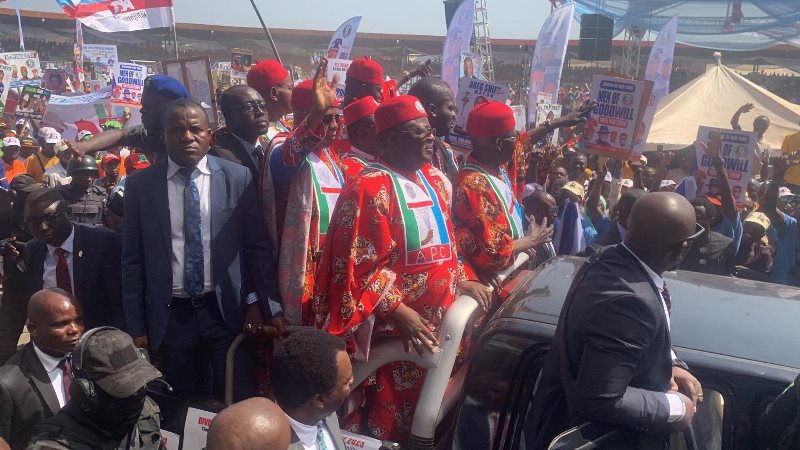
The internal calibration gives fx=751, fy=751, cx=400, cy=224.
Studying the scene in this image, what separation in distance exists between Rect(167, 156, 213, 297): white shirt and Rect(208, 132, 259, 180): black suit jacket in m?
0.39

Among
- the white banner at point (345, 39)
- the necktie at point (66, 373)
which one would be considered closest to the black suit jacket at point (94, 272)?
the necktie at point (66, 373)

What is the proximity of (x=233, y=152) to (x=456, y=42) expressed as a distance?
21.1 ft

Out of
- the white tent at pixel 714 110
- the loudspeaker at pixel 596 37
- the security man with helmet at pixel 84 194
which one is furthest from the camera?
the loudspeaker at pixel 596 37

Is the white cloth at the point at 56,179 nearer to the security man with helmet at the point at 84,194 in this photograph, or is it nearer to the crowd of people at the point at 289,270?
the security man with helmet at the point at 84,194

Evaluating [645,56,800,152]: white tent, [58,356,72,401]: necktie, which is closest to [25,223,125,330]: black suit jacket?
[58,356,72,401]: necktie

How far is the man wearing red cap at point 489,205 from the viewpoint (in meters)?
3.47

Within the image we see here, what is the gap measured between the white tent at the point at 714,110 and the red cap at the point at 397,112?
12.6 meters

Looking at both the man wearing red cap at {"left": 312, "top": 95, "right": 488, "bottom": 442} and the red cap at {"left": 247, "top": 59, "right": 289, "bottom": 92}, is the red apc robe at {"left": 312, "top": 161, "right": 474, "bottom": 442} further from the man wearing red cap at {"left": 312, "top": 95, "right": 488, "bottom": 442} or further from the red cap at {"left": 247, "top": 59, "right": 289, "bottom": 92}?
the red cap at {"left": 247, "top": 59, "right": 289, "bottom": 92}

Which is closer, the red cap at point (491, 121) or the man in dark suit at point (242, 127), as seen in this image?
the man in dark suit at point (242, 127)

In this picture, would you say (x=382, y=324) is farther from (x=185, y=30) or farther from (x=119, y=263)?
(x=185, y=30)

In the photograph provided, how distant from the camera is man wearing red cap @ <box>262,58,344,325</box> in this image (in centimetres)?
326

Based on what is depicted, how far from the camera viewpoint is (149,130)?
417cm

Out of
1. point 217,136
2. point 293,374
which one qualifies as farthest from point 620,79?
point 293,374

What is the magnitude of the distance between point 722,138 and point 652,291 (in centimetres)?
508
